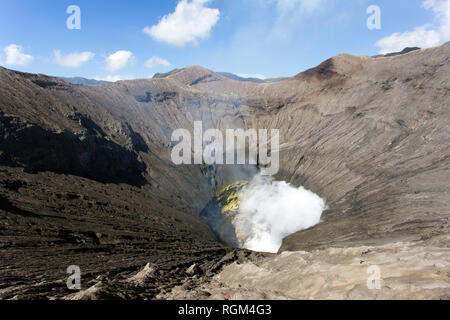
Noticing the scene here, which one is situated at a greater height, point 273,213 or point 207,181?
point 207,181

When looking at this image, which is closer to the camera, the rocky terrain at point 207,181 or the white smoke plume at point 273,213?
the rocky terrain at point 207,181

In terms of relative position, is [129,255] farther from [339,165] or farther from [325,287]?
[339,165]

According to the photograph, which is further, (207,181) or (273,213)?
(207,181)

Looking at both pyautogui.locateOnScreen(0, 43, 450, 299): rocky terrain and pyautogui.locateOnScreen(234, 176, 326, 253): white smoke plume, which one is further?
pyautogui.locateOnScreen(234, 176, 326, 253): white smoke plume
